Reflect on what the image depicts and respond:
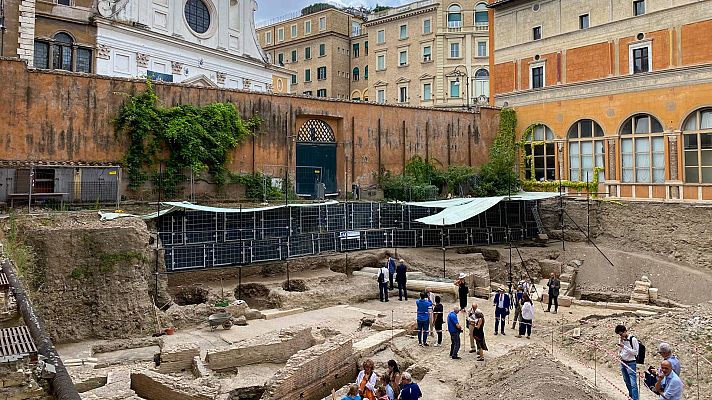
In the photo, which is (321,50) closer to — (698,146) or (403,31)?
(403,31)

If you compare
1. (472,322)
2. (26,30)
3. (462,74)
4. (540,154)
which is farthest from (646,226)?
(26,30)

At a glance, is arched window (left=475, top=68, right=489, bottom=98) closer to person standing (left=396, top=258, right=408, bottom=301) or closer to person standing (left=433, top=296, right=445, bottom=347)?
person standing (left=396, top=258, right=408, bottom=301)

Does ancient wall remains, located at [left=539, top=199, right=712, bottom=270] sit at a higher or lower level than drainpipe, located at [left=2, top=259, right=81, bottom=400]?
higher

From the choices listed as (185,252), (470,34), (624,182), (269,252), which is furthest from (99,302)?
(470,34)

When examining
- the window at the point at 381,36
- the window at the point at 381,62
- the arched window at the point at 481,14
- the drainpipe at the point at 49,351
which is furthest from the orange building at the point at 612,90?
the drainpipe at the point at 49,351

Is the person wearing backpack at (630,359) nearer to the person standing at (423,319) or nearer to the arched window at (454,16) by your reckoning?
the person standing at (423,319)

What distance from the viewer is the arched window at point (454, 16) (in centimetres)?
4959

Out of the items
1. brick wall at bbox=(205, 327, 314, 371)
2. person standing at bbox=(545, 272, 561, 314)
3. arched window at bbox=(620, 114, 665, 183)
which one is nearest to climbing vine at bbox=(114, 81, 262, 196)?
brick wall at bbox=(205, 327, 314, 371)

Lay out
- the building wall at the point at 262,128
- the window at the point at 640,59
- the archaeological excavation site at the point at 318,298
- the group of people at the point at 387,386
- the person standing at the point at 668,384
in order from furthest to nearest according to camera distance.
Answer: the window at the point at 640,59 < the building wall at the point at 262,128 < the archaeological excavation site at the point at 318,298 < the group of people at the point at 387,386 < the person standing at the point at 668,384

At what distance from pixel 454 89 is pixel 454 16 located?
6.74 metres

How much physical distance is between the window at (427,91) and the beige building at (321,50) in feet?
37.5

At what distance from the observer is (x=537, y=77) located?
108 feet

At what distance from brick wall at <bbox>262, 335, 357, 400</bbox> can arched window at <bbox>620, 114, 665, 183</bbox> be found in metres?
21.4

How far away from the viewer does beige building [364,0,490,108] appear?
49375mm
